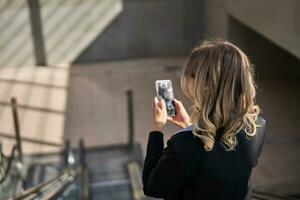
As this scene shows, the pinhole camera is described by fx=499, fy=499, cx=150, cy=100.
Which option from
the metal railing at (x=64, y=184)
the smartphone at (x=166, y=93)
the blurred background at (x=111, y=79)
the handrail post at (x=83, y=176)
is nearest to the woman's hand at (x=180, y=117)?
the smartphone at (x=166, y=93)

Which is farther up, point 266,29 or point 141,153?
point 266,29

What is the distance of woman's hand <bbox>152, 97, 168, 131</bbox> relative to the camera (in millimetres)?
2035

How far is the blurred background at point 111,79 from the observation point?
7426mm

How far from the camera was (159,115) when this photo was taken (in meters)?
2.07

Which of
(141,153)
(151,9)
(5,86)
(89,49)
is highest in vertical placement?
(151,9)

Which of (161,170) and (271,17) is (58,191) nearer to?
(161,170)

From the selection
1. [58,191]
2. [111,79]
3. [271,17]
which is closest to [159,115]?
[58,191]

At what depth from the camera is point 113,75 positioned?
1232cm

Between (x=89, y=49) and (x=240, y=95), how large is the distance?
38.8 ft

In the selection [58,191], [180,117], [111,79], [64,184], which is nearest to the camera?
[180,117]

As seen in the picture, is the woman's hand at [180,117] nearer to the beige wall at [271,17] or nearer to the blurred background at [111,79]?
the blurred background at [111,79]

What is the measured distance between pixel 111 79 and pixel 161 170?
10231mm

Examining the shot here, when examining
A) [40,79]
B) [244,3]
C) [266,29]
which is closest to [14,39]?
[40,79]

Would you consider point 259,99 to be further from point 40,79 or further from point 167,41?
point 40,79
